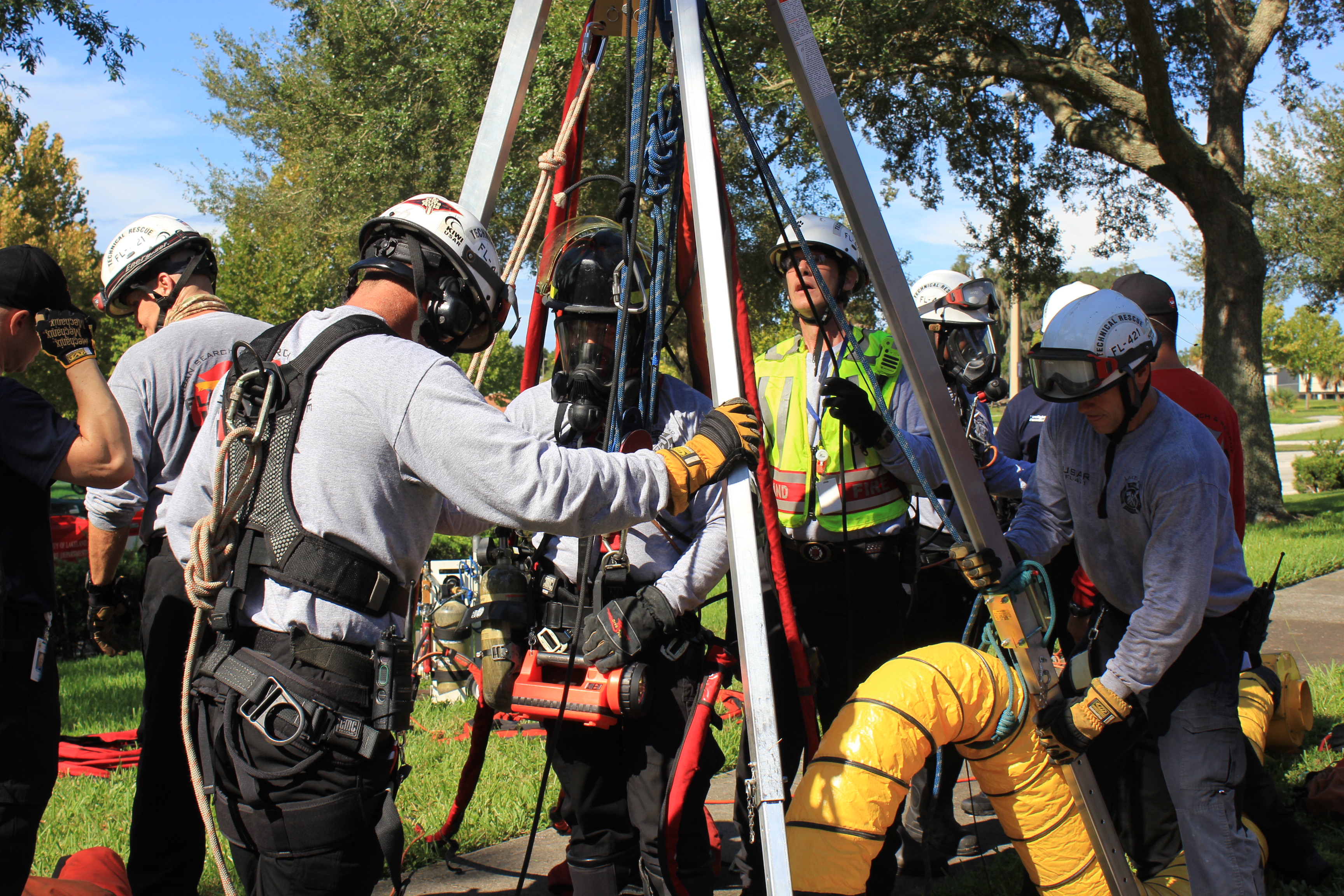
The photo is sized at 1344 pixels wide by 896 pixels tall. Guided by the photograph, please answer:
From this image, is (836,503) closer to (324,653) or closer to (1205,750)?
(1205,750)

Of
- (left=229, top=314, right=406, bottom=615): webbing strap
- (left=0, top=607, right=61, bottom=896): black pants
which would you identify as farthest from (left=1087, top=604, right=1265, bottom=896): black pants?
(left=0, top=607, right=61, bottom=896): black pants

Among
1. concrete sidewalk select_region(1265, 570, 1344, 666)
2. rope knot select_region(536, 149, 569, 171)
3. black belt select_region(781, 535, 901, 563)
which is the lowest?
concrete sidewalk select_region(1265, 570, 1344, 666)

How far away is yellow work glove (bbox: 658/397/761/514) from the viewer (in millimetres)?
2225

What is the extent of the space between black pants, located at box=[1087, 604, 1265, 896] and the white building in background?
75076 mm

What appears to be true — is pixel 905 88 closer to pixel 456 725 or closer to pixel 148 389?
pixel 456 725

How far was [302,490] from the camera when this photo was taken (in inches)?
84.9

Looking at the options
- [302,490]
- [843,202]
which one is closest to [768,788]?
[302,490]

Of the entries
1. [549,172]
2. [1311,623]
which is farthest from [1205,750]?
[1311,623]

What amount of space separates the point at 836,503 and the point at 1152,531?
3.76ft

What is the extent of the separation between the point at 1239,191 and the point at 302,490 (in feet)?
47.8

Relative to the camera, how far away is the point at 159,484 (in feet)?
11.5

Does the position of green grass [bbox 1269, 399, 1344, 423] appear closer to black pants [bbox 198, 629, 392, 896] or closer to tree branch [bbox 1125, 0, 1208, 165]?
tree branch [bbox 1125, 0, 1208, 165]

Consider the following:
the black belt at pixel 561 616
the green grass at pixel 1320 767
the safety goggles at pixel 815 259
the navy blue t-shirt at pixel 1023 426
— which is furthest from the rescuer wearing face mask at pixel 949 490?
the black belt at pixel 561 616

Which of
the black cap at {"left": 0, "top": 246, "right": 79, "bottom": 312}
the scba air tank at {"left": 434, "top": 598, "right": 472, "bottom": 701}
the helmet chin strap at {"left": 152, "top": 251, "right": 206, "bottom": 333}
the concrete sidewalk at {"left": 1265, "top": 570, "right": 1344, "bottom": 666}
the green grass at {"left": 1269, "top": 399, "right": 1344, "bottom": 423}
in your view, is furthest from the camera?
the green grass at {"left": 1269, "top": 399, "right": 1344, "bottom": 423}
